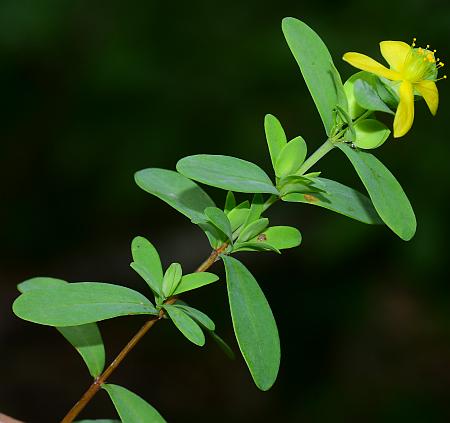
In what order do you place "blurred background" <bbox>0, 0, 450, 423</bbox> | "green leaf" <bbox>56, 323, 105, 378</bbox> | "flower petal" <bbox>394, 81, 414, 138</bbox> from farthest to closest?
"blurred background" <bbox>0, 0, 450, 423</bbox> → "green leaf" <bbox>56, 323, 105, 378</bbox> → "flower petal" <bbox>394, 81, 414, 138</bbox>

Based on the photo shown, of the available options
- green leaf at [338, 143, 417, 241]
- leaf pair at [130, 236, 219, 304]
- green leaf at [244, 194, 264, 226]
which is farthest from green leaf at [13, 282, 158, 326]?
green leaf at [338, 143, 417, 241]

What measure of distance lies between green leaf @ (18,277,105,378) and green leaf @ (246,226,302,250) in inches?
8.1

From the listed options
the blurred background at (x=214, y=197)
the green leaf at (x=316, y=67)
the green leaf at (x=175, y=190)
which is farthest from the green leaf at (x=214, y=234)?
the blurred background at (x=214, y=197)

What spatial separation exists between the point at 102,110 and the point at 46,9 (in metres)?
0.44

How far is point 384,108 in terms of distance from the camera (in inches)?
26.4

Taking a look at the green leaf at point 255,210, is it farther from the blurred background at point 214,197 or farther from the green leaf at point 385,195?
the blurred background at point 214,197

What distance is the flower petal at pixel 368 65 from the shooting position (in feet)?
2.13

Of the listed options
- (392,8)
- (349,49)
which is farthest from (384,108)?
(392,8)

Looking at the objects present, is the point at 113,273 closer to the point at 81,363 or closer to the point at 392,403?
the point at 81,363

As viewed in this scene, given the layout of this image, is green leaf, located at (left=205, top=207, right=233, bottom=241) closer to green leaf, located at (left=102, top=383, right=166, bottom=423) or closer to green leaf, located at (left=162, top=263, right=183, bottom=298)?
green leaf, located at (left=162, top=263, right=183, bottom=298)

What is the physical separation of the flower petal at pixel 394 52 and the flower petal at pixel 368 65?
2cm

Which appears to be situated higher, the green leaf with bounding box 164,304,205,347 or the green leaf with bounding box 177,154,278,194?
the green leaf with bounding box 177,154,278,194

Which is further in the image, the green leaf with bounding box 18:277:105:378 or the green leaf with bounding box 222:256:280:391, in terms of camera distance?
the green leaf with bounding box 18:277:105:378

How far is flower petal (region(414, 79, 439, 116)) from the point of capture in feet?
2.26
